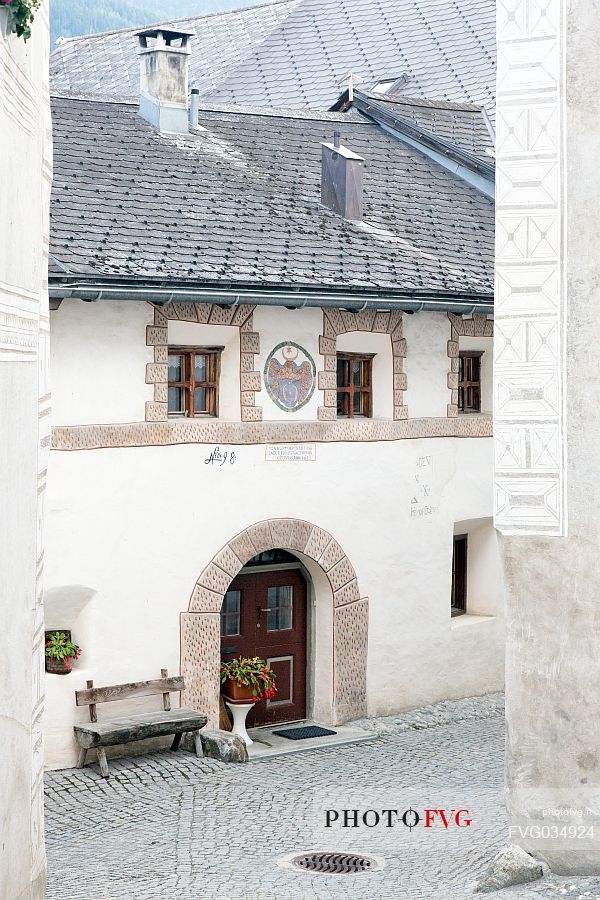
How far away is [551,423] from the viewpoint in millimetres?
9992

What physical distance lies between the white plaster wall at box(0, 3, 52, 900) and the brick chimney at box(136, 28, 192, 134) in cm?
776

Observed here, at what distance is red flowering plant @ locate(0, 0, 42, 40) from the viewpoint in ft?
24.0

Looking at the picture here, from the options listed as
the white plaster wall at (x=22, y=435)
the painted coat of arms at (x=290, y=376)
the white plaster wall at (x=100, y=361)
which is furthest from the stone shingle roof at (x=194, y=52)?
the white plaster wall at (x=22, y=435)

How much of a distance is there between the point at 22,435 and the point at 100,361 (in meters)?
5.63

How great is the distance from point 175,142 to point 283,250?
7.64 feet

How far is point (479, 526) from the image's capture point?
17.2 m

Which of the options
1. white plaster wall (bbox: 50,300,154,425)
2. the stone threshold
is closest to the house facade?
white plaster wall (bbox: 50,300,154,425)

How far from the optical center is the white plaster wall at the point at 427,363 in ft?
52.7

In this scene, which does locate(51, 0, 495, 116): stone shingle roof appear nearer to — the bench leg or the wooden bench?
the wooden bench

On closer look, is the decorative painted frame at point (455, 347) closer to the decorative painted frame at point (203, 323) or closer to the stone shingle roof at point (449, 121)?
the decorative painted frame at point (203, 323)

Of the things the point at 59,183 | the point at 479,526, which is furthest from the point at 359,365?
the point at 59,183

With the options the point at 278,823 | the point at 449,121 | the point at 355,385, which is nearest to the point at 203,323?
the point at 355,385

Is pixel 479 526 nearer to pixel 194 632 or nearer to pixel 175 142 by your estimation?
pixel 194 632

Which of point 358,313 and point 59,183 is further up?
point 59,183
